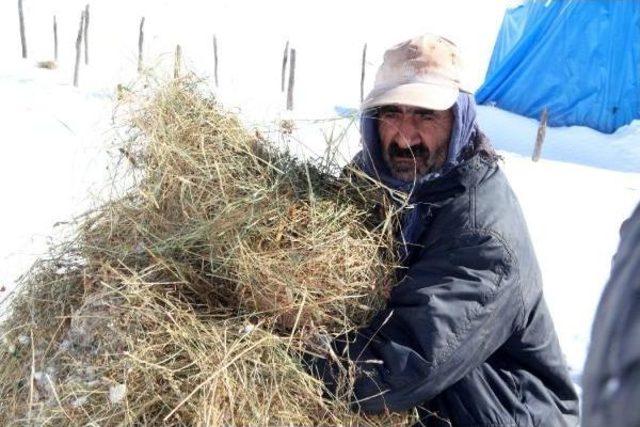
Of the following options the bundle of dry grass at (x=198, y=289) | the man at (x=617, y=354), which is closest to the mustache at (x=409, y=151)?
the bundle of dry grass at (x=198, y=289)

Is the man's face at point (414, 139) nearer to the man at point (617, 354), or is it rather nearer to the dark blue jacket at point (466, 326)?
the dark blue jacket at point (466, 326)

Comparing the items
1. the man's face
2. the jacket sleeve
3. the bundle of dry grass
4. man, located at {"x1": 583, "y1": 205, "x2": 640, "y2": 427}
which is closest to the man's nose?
the man's face

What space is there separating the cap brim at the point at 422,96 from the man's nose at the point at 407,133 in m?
0.12

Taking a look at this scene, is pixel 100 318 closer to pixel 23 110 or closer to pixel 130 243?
pixel 130 243

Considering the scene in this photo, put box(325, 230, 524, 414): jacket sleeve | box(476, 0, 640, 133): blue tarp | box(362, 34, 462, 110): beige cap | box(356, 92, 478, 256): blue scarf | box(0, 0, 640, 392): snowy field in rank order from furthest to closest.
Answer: box(476, 0, 640, 133): blue tarp < box(0, 0, 640, 392): snowy field < box(362, 34, 462, 110): beige cap < box(356, 92, 478, 256): blue scarf < box(325, 230, 524, 414): jacket sleeve

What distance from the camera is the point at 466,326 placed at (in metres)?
1.69

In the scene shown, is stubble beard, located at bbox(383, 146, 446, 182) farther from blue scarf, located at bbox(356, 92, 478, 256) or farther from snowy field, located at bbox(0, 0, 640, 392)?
snowy field, located at bbox(0, 0, 640, 392)

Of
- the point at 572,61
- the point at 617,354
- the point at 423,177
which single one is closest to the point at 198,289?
the point at 423,177

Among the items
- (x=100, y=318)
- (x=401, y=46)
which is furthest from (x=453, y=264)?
(x=100, y=318)

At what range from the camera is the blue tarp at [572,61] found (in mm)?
14586

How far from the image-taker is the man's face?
6.87 ft

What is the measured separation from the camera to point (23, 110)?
514 inches

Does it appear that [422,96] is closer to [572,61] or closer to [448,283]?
[448,283]

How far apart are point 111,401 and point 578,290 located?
17.3 feet
